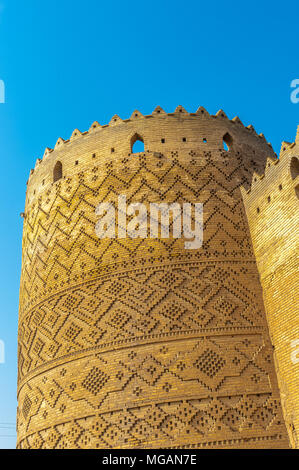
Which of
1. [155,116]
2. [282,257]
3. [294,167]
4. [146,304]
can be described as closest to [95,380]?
[146,304]

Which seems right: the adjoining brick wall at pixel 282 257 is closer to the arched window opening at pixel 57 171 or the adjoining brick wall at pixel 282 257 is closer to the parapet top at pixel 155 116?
the parapet top at pixel 155 116

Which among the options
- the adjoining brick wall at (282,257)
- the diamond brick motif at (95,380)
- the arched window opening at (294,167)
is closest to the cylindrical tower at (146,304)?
the diamond brick motif at (95,380)

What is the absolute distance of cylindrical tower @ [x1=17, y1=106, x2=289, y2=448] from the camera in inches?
269

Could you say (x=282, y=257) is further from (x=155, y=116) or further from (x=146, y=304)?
(x=155, y=116)

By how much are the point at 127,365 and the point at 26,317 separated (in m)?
2.36

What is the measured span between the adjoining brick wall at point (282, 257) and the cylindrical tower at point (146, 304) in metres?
0.15

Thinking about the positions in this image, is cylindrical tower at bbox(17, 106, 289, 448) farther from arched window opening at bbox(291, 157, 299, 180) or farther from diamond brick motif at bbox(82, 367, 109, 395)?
arched window opening at bbox(291, 157, 299, 180)

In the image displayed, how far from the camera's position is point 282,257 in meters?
7.45

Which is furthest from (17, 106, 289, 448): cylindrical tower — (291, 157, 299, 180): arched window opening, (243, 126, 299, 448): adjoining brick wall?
(291, 157, 299, 180): arched window opening

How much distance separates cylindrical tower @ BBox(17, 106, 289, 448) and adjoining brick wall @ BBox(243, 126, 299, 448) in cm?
15

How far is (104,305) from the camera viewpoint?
25.3 ft

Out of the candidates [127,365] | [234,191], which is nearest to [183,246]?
[234,191]

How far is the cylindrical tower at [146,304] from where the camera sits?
6820mm
